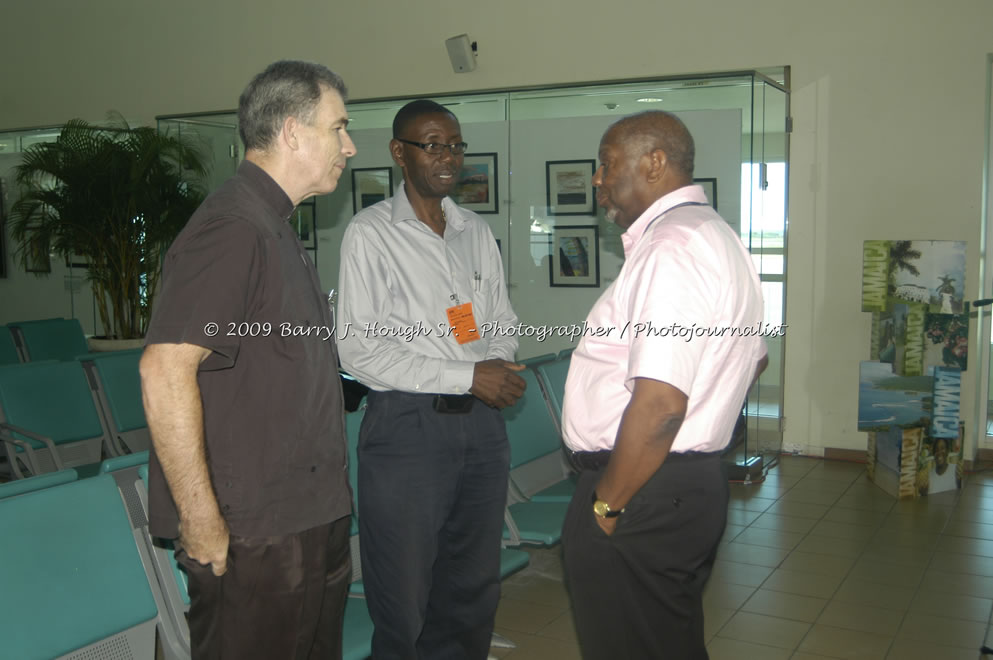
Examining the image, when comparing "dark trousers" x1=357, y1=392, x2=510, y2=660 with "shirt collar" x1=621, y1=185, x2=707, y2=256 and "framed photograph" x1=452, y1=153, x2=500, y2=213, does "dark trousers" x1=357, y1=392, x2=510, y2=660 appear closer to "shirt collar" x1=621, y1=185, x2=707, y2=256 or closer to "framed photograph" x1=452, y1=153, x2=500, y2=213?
"shirt collar" x1=621, y1=185, x2=707, y2=256

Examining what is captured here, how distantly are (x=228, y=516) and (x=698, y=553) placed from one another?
3.05 feet

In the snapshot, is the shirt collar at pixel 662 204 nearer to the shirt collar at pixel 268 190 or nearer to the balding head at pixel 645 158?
the balding head at pixel 645 158

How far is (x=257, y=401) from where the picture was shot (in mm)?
1535

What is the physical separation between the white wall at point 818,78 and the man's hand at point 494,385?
4403 millimetres

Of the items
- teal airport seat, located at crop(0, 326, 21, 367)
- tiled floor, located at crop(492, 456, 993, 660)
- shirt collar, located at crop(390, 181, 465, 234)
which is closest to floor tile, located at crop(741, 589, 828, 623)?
tiled floor, located at crop(492, 456, 993, 660)

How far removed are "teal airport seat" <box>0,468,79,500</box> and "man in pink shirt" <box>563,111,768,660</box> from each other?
122cm

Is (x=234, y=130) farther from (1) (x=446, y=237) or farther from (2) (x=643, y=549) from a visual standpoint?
(2) (x=643, y=549)

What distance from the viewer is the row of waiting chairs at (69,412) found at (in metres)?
3.69

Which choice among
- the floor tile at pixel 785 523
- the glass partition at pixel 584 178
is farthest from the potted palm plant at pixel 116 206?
the floor tile at pixel 785 523

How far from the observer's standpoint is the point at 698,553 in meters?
1.79

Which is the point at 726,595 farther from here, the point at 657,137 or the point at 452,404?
the point at 657,137

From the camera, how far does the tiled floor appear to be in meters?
3.18

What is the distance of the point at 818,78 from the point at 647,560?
203 inches

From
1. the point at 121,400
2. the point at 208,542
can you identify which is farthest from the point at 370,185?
the point at 208,542
